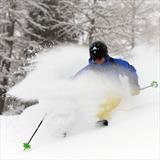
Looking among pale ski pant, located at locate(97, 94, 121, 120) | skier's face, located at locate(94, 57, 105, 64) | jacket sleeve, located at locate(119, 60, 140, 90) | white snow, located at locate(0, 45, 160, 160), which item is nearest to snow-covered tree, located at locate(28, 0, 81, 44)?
white snow, located at locate(0, 45, 160, 160)

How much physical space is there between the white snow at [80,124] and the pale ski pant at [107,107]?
117 mm

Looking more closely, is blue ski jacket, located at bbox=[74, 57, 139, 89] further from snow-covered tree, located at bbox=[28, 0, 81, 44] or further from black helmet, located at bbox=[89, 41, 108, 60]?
snow-covered tree, located at bbox=[28, 0, 81, 44]

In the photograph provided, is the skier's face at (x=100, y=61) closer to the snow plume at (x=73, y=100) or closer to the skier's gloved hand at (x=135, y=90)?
the snow plume at (x=73, y=100)

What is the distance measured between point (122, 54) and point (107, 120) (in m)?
13.6

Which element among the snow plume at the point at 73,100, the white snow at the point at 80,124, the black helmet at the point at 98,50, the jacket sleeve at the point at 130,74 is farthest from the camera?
the jacket sleeve at the point at 130,74

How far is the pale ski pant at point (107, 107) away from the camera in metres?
8.02

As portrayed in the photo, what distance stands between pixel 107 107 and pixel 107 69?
79cm

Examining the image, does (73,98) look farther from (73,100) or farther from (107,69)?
(107,69)

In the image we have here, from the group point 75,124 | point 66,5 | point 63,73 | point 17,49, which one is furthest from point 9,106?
point 75,124

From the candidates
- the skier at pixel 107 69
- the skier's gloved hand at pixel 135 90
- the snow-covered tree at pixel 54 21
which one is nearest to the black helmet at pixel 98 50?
the skier at pixel 107 69

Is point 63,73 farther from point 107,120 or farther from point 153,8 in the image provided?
point 153,8

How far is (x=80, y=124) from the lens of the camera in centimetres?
829

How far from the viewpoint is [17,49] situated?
1975cm

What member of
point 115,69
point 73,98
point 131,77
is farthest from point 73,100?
point 131,77
